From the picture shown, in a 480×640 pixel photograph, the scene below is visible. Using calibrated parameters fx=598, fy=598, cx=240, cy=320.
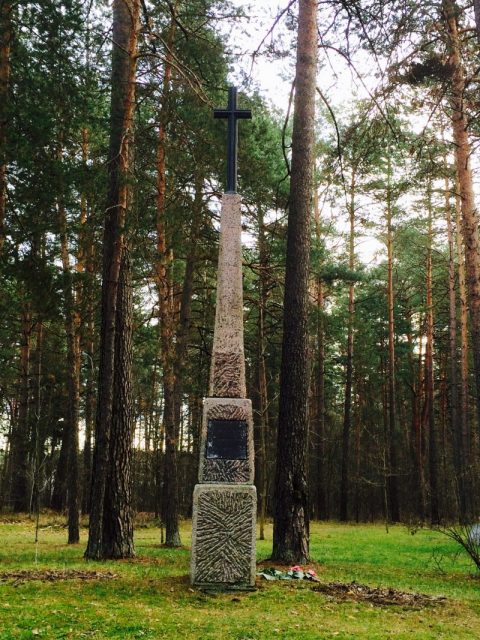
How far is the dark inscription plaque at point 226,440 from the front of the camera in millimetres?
6117

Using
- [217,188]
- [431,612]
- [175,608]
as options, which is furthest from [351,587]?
[217,188]

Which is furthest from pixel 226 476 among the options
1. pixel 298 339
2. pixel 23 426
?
pixel 23 426

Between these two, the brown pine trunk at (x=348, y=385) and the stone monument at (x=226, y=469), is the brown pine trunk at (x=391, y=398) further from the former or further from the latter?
the stone monument at (x=226, y=469)

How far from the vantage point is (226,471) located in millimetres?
6086

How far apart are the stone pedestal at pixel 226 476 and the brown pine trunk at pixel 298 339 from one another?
1.64 metres

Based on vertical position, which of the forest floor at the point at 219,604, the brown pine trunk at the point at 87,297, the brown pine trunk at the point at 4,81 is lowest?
the forest floor at the point at 219,604

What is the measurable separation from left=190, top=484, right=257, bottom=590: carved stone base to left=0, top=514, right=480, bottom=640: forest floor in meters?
0.20

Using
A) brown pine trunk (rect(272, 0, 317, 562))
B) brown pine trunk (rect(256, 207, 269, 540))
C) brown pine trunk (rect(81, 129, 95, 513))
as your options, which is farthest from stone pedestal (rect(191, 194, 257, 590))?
brown pine trunk (rect(256, 207, 269, 540))

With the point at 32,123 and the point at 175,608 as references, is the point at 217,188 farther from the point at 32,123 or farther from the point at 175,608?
the point at 175,608

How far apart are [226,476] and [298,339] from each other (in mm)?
2555

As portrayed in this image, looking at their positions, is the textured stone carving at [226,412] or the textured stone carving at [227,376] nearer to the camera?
the textured stone carving at [226,412]

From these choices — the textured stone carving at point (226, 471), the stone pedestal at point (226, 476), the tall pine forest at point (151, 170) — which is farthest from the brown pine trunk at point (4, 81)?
the textured stone carving at point (226, 471)

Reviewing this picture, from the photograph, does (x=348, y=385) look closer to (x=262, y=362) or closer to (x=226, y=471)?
(x=262, y=362)

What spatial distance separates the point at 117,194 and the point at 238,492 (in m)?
4.98
